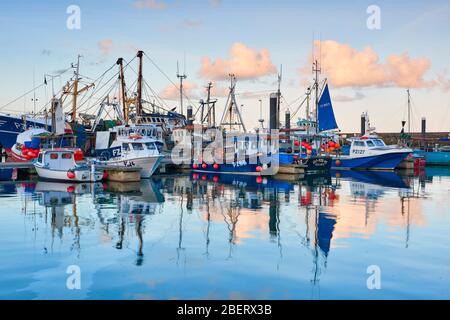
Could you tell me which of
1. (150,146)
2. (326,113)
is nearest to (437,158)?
(326,113)

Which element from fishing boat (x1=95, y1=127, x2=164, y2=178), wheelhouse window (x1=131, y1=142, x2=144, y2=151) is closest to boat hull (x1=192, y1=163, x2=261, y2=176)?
fishing boat (x1=95, y1=127, x2=164, y2=178)

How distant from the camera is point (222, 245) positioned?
15.4 m

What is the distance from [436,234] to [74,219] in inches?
554

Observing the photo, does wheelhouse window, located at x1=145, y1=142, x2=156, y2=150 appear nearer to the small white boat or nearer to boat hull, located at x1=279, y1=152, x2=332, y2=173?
the small white boat

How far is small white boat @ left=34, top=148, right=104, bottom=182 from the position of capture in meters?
33.9

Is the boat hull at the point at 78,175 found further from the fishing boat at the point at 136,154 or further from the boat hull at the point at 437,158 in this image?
the boat hull at the point at 437,158

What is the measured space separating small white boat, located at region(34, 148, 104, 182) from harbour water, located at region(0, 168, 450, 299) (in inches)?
205

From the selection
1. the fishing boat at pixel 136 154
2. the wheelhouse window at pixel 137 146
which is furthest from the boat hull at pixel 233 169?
the wheelhouse window at pixel 137 146

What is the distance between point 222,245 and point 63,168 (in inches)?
971

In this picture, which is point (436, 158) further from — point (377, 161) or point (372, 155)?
point (372, 155)

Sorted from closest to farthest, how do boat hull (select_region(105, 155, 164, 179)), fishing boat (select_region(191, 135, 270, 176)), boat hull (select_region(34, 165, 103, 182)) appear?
boat hull (select_region(34, 165, 103, 182))
boat hull (select_region(105, 155, 164, 179))
fishing boat (select_region(191, 135, 270, 176))
